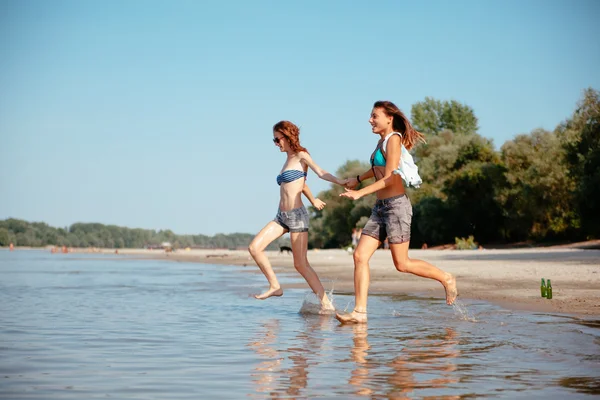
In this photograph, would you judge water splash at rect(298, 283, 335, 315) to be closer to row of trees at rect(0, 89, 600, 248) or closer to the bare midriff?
the bare midriff

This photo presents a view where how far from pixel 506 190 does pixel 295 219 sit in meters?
43.0

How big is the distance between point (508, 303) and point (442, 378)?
6.12m

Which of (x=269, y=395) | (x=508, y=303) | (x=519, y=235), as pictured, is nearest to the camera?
(x=269, y=395)

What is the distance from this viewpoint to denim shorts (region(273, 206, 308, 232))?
9719 mm

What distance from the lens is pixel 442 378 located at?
16.2ft

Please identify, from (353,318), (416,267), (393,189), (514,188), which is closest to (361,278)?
(353,318)

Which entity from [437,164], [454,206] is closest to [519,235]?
[454,206]

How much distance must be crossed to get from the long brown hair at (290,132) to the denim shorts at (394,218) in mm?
1775

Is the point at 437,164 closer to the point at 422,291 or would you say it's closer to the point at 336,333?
the point at 422,291

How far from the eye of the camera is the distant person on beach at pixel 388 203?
824cm

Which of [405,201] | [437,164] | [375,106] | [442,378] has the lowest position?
[442,378]

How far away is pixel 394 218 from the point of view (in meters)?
8.25

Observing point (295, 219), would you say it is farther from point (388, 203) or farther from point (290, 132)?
Result: point (388, 203)

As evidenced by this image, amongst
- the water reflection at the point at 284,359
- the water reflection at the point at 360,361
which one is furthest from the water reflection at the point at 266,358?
the water reflection at the point at 360,361
